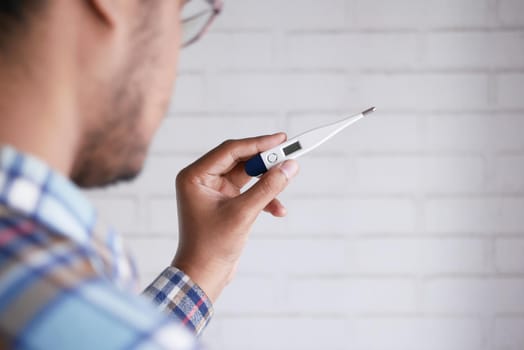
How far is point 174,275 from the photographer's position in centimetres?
70

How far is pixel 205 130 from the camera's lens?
1.29 m

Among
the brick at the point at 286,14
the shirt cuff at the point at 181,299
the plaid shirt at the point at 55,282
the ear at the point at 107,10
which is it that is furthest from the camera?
the brick at the point at 286,14

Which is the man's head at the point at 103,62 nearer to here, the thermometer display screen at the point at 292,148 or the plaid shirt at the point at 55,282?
the plaid shirt at the point at 55,282

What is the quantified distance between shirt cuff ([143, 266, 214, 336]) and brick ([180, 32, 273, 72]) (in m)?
0.67

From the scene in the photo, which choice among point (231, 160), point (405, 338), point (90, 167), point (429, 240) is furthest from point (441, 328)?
point (90, 167)

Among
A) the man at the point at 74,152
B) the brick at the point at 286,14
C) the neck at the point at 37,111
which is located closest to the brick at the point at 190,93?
the brick at the point at 286,14

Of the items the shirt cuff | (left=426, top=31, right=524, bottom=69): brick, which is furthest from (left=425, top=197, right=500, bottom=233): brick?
the shirt cuff

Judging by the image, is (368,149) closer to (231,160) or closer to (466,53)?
(466,53)

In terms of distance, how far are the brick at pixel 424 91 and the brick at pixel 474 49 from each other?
27mm

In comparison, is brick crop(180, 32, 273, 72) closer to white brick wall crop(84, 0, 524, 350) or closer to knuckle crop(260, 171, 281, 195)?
white brick wall crop(84, 0, 524, 350)

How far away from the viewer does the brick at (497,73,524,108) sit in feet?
4.23

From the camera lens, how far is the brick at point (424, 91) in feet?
4.21

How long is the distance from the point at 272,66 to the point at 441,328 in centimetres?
67

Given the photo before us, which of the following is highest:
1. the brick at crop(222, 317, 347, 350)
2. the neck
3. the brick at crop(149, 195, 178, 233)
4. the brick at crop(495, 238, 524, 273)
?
the neck
